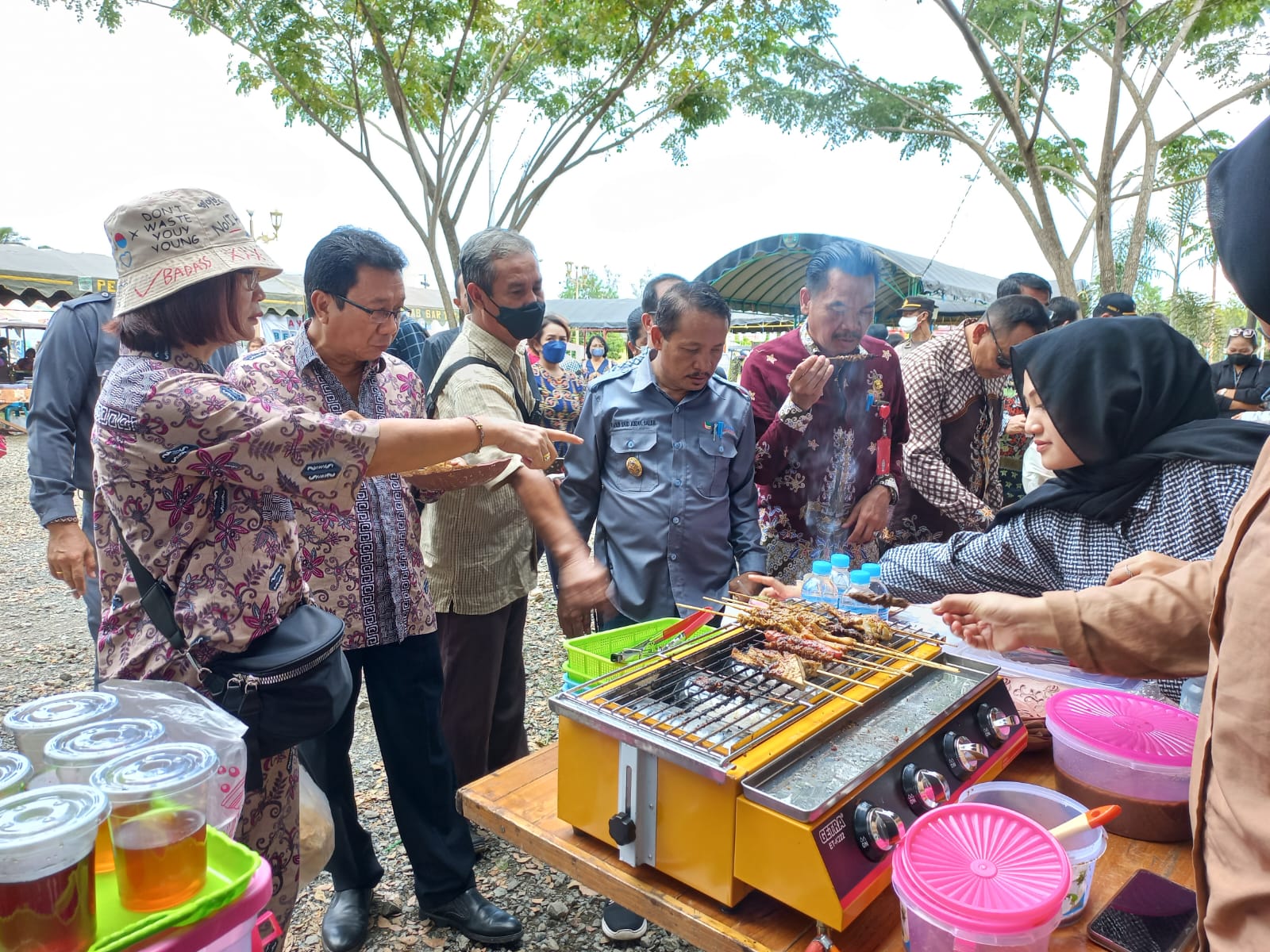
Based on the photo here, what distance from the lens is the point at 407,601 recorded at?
8.80ft

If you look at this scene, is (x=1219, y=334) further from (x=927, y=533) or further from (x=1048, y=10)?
(x=927, y=533)

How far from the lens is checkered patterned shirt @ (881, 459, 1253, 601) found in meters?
2.04

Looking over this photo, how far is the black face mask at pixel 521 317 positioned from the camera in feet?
10.6

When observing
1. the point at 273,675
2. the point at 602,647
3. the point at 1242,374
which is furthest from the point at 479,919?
the point at 1242,374

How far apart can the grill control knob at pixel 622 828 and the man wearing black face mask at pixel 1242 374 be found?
10.8 m

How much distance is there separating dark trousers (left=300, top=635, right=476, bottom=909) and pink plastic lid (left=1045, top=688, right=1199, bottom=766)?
208cm

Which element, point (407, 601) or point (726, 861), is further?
point (407, 601)

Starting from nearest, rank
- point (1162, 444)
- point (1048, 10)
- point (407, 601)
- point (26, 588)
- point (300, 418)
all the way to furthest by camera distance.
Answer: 1. point (300, 418)
2. point (1162, 444)
3. point (407, 601)
4. point (26, 588)
5. point (1048, 10)

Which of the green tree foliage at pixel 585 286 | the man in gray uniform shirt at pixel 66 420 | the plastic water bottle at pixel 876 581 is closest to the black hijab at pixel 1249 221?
the plastic water bottle at pixel 876 581

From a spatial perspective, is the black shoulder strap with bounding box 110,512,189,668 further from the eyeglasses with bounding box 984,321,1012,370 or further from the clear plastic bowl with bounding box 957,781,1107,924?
the eyeglasses with bounding box 984,321,1012,370

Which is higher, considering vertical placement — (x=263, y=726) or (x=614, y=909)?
(x=263, y=726)

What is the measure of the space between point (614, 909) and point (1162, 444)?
2.56m

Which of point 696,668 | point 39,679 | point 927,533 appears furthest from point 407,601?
point 39,679

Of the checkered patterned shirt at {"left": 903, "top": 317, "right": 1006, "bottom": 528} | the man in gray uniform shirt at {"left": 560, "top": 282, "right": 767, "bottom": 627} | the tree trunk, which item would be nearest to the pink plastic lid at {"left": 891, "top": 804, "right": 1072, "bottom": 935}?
the man in gray uniform shirt at {"left": 560, "top": 282, "right": 767, "bottom": 627}
